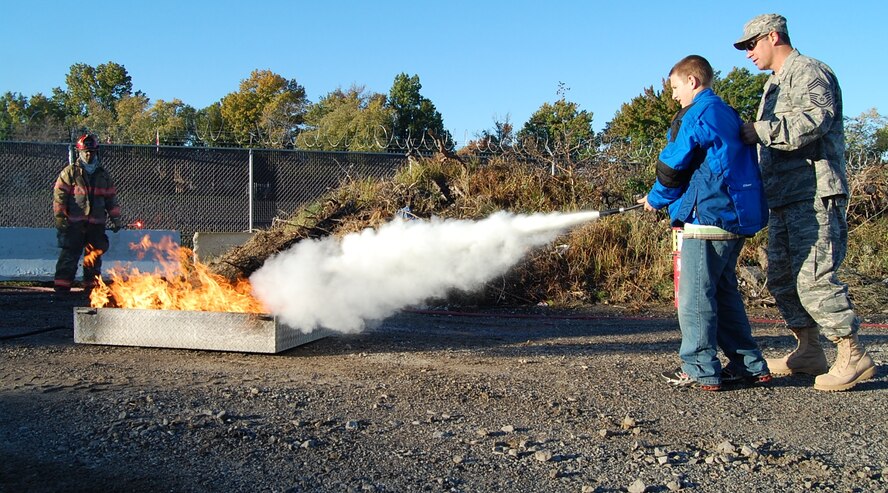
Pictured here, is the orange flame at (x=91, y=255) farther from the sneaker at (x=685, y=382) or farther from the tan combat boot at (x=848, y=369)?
the tan combat boot at (x=848, y=369)

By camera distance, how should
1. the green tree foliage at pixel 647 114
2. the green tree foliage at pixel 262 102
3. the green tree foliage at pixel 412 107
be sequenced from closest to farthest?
the green tree foliage at pixel 647 114, the green tree foliage at pixel 412 107, the green tree foliage at pixel 262 102

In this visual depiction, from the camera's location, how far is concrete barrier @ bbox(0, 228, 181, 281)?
430 inches

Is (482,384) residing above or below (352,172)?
below

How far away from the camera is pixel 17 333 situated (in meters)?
6.62

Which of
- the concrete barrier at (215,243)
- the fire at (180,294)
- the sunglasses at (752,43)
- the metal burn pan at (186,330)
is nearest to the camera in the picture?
the sunglasses at (752,43)

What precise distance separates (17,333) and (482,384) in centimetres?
474

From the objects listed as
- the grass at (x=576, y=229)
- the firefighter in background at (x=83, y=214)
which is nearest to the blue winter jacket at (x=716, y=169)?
the grass at (x=576, y=229)

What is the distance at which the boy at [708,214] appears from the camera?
4.41 metres

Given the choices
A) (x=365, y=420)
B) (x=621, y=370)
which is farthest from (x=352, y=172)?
(x=365, y=420)

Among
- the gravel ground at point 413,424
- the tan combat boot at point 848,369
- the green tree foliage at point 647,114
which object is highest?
the green tree foliage at point 647,114

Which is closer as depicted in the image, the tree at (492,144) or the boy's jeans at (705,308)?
the boy's jeans at (705,308)

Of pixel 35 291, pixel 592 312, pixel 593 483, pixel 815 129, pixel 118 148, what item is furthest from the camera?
pixel 118 148

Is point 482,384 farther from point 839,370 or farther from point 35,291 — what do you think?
point 35,291

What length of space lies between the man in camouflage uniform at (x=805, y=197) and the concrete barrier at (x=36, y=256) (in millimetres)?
9461
